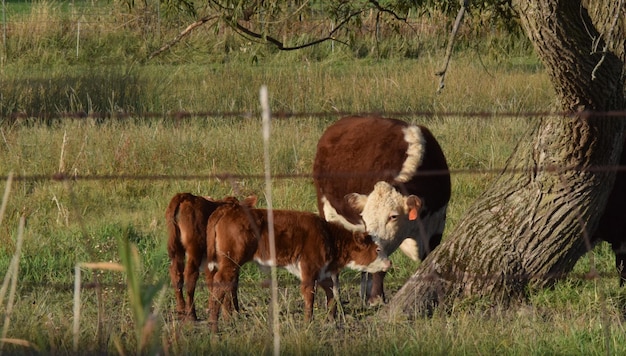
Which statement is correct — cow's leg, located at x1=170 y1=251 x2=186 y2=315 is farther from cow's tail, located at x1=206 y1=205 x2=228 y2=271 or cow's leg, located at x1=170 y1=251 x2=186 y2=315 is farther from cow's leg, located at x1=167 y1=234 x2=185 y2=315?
cow's tail, located at x1=206 y1=205 x2=228 y2=271

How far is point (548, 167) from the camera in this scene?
19.1 ft

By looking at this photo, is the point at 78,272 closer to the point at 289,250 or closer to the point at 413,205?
the point at 289,250

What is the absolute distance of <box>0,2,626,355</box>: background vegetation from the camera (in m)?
5.07

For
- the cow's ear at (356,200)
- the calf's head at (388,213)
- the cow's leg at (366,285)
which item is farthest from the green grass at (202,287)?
the cow's ear at (356,200)

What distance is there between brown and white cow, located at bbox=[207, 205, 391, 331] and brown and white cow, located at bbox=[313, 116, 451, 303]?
26 cm

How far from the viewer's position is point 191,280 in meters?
6.26

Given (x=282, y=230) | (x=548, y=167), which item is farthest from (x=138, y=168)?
(x=548, y=167)

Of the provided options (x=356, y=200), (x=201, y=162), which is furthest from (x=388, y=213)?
(x=201, y=162)

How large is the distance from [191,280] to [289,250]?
58 cm

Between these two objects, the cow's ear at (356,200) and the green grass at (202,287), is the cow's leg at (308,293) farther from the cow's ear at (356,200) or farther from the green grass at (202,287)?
the cow's ear at (356,200)

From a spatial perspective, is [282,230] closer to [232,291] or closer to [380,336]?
[232,291]

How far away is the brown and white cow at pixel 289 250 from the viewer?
20.0ft

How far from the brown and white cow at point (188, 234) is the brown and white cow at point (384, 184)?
89 centimetres

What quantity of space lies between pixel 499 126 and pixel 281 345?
6.72 m
